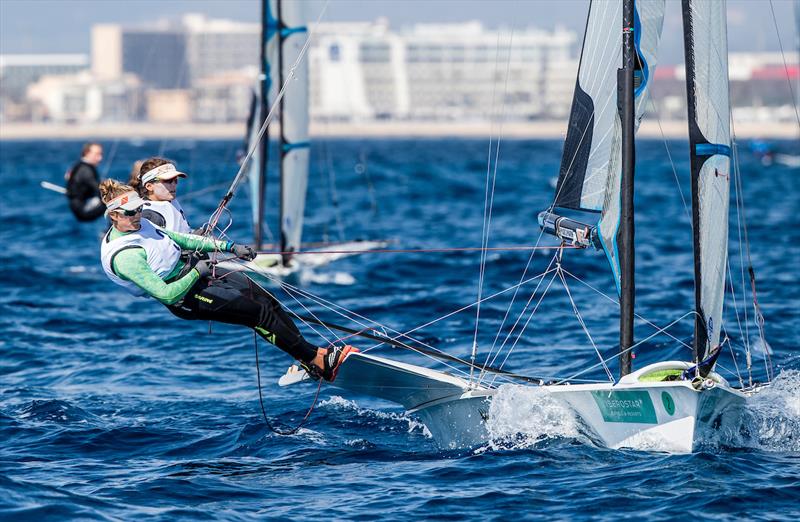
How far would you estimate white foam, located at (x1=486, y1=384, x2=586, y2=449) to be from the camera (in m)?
8.09

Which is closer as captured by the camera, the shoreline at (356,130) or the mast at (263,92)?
the mast at (263,92)

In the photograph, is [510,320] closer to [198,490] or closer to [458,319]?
[458,319]

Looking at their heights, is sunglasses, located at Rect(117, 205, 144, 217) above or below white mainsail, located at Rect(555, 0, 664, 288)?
below

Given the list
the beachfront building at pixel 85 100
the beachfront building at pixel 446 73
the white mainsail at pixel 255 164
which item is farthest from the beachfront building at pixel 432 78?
the white mainsail at pixel 255 164

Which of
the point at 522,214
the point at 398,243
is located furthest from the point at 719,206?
the point at 522,214

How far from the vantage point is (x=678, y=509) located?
6.97 metres

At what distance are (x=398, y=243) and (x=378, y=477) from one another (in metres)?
15.1

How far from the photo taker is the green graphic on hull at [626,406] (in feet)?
25.0

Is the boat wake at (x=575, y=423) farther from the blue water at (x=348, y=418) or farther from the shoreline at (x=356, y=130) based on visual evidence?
the shoreline at (x=356, y=130)

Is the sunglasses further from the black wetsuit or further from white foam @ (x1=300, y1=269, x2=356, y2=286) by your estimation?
white foam @ (x1=300, y1=269, x2=356, y2=286)

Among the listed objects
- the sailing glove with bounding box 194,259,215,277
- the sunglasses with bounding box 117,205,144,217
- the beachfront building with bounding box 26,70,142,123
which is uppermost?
the beachfront building with bounding box 26,70,142,123

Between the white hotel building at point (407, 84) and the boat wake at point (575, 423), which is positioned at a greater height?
the white hotel building at point (407, 84)

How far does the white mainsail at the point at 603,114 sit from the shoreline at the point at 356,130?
132650mm

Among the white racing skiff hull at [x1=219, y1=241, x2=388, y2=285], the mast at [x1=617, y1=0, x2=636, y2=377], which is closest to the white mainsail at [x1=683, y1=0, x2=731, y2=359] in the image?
the mast at [x1=617, y1=0, x2=636, y2=377]
